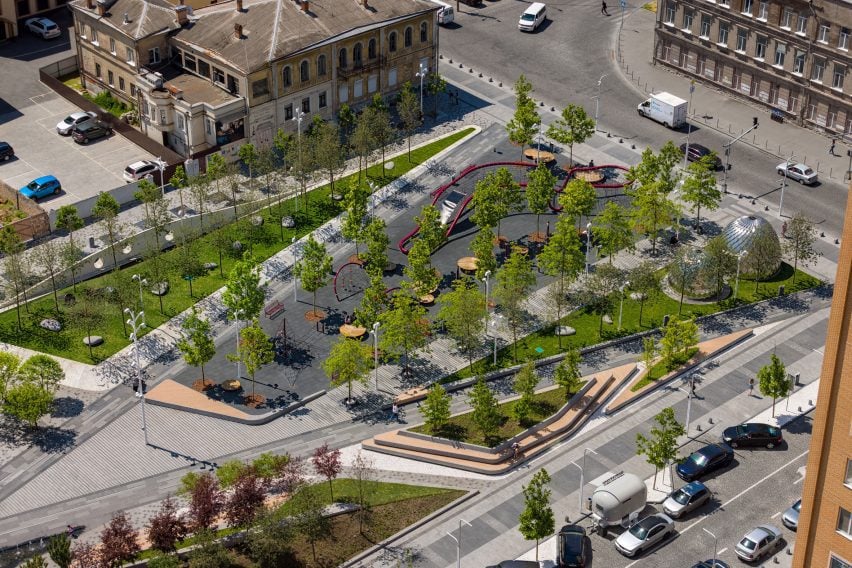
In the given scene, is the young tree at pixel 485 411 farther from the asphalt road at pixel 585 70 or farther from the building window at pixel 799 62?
the building window at pixel 799 62

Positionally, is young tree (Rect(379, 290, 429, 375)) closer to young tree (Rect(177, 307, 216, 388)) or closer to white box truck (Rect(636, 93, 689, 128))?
young tree (Rect(177, 307, 216, 388))

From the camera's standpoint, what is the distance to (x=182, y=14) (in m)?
144

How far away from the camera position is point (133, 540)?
88.9m

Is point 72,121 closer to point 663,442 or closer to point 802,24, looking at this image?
point 802,24

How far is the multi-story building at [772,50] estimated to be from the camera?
14000 centimetres

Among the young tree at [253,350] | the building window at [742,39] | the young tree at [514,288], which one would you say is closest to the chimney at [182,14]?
the young tree at [253,350]

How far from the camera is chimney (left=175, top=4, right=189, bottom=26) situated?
472ft

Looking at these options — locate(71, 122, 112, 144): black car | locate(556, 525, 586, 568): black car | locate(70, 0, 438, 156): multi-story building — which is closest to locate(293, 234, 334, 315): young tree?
locate(70, 0, 438, 156): multi-story building

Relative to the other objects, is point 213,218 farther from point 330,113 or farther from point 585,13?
point 585,13

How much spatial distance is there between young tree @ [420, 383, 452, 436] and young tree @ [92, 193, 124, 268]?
38.1m

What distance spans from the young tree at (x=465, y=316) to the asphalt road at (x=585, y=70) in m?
39.2

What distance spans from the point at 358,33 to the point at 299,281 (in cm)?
3566

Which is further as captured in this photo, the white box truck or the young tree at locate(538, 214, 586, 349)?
the white box truck

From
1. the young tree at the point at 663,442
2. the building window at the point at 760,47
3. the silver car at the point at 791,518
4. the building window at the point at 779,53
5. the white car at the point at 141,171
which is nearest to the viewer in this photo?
the silver car at the point at 791,518
